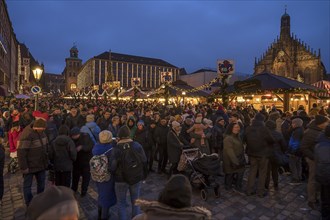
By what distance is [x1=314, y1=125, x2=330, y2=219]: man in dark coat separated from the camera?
387 cm

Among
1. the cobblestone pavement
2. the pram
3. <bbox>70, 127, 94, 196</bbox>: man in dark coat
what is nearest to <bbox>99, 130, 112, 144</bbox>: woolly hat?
<bbox>70, 127, 94, 196</bbox>: man in dark coat

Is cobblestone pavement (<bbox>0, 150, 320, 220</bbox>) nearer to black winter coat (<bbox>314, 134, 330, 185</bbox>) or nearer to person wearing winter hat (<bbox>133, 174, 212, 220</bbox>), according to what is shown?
black winter coat (<bbox>314, 134, 330, 185</bbox>)

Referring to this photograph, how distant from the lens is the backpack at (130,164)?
151 inches

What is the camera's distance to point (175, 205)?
1.80 m

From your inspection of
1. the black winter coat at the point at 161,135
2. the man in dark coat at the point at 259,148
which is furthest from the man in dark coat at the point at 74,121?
the man in dark coat at the point at 259,148

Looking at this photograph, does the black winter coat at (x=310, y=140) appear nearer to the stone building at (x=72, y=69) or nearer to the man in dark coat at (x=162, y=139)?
the man in dark coat at (x=162, y=139)

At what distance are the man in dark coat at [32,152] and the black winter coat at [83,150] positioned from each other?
2.57ft

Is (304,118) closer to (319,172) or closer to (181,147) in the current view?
→ (319,172)

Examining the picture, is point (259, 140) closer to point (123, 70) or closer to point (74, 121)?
point (74, 121)

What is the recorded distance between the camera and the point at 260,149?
525cm

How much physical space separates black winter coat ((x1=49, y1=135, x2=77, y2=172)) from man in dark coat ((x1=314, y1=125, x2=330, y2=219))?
468cm

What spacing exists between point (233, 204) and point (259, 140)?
1.55 metres

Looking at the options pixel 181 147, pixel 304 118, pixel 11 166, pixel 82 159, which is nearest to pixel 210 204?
pixel 181 147

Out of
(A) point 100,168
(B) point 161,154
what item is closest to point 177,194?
(A) point 100,168
